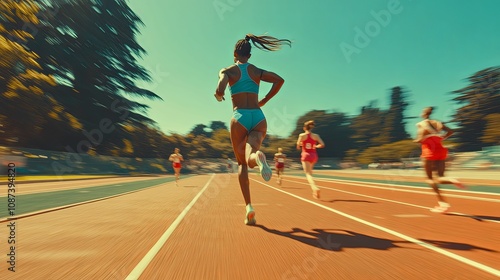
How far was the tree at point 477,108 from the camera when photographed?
56.4 m

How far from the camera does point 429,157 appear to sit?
678cm

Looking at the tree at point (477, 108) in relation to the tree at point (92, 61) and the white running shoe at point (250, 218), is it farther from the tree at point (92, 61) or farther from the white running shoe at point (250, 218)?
the white running shoe at point (250, 218)

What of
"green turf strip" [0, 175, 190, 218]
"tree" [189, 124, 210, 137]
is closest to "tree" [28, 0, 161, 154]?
"green turf strip" [0, 175, 190, 218]

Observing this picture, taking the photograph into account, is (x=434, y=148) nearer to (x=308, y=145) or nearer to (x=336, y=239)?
(x=308, y=145)

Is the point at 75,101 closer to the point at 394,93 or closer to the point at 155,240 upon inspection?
the point at 155,240

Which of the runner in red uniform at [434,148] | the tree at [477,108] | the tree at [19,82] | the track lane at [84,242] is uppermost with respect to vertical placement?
the tree at [477,108]

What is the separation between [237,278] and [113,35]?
4592 centimetres

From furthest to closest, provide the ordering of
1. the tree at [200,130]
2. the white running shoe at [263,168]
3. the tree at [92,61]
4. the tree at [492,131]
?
the tree at [200,130] → the tree at [492,131] → the tree at [92,61] → the white running shoe at [263,168]

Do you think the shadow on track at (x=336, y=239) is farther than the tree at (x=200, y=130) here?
No

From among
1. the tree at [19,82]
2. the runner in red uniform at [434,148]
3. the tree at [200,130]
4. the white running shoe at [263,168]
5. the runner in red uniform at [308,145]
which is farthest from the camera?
the tree at [200,130]

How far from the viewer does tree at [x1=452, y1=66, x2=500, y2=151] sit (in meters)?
56.4

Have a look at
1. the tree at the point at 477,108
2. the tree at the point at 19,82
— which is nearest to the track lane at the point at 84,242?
the tree at the point at 19,82

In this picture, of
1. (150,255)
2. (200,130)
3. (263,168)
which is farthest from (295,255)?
(200,130)

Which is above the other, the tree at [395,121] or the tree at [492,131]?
the tree at [395,121]
